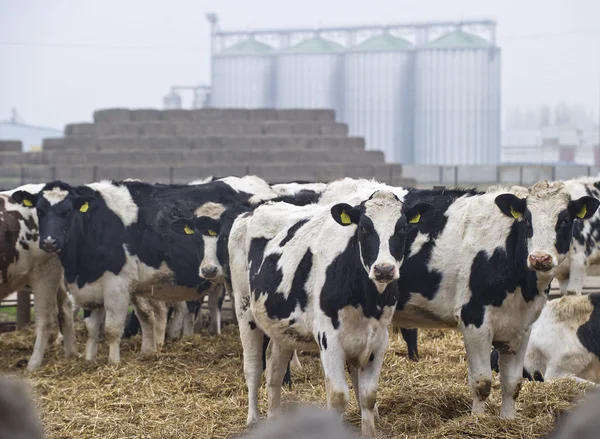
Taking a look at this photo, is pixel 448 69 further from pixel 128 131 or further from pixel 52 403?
pixel 52 403

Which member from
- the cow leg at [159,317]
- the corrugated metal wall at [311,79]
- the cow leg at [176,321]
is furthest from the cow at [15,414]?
the corrugated metal wall at [311,79]

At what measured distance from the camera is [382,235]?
5.99 metres

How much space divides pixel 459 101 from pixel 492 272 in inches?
2281

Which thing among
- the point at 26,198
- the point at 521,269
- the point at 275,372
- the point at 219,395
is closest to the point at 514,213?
the point at 521,269

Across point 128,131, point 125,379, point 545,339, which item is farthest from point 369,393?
point 128,131

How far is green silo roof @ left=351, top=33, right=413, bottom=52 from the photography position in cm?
6425

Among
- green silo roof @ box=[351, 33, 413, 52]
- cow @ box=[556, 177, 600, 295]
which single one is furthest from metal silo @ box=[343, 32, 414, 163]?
cow @ box=[556, 177, 600, 295]

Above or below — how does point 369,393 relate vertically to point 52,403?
above

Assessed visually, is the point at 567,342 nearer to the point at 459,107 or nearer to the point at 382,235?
the point at 382,235

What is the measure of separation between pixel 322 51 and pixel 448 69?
8.56 m

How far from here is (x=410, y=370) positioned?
8.85 meters

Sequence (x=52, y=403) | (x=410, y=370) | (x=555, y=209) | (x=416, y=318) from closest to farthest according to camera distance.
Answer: (x=555, y=209), (x=416, y=318), (x=52, y=403), (x=410, y=370)

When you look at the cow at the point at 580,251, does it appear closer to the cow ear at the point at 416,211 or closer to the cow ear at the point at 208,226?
the cow ear at the point at 208,226

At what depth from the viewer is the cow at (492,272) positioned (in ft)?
22.0
